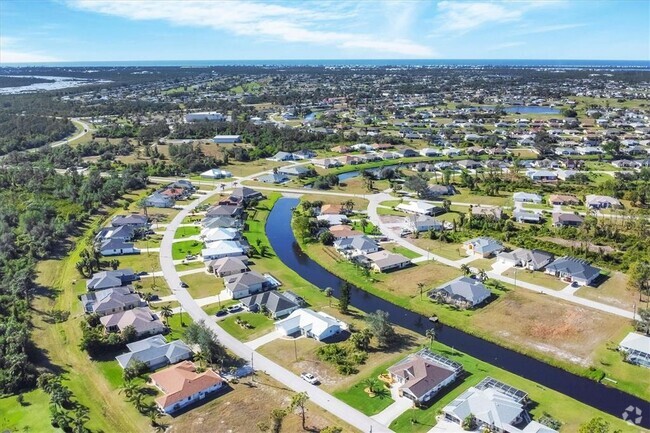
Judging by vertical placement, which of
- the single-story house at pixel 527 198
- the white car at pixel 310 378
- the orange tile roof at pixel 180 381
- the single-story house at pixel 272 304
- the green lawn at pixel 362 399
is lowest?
the green lawn at pixel 362 399

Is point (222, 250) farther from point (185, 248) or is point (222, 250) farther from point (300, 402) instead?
point (300, 402)

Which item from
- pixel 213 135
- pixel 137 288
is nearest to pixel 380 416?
pixel 137 288

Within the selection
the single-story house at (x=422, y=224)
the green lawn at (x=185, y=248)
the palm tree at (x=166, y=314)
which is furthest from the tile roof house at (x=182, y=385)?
the single-story house at (x=422, y=224)

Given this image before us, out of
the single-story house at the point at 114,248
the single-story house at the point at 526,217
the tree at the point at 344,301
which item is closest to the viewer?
the tree at the point at 344,301

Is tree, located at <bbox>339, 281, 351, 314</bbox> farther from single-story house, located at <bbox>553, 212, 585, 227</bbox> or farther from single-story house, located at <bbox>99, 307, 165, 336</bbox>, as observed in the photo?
single-story house, located at <bbox>553, 212, 585, 227</bbox>

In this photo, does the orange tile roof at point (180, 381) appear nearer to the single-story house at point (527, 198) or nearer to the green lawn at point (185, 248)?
the green lawn at point (185, 248)

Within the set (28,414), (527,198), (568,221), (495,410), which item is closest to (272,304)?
(28,414)

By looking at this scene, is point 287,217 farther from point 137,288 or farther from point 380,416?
point 380,416
